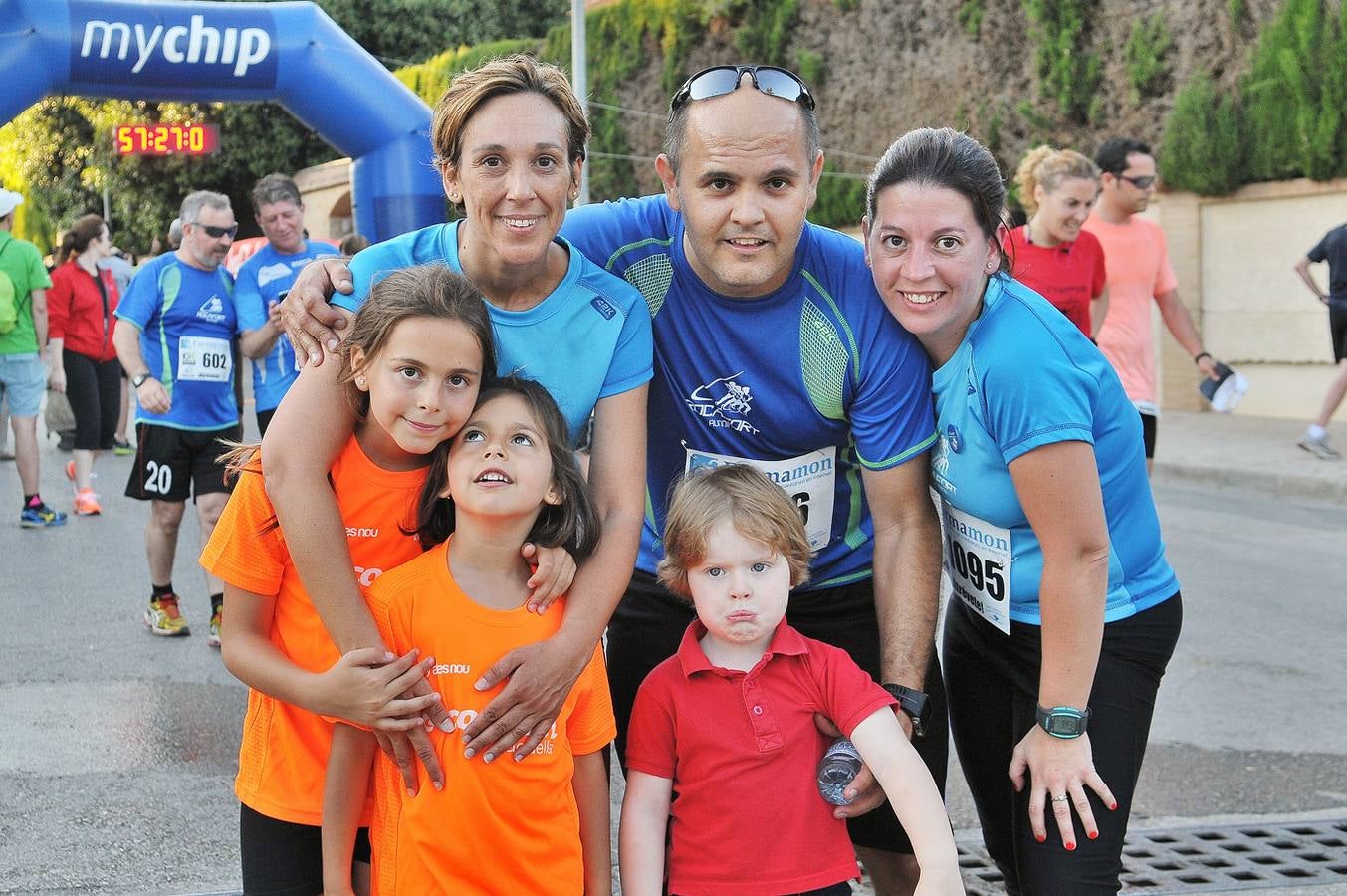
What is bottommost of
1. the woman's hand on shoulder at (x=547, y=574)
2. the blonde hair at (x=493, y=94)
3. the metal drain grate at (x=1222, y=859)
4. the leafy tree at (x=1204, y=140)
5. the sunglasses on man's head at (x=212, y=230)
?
the metal drain grate at (x=1222, y=859)

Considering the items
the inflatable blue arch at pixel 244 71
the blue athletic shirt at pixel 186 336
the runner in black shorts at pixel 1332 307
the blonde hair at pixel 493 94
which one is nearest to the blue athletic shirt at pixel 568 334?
→ the blonde hair at pixel 493 94

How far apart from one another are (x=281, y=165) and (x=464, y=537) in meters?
30.2

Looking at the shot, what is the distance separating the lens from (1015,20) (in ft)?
56.9

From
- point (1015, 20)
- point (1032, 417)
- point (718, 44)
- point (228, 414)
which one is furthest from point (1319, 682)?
point (718, 44)

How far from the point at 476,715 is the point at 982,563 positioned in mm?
1052

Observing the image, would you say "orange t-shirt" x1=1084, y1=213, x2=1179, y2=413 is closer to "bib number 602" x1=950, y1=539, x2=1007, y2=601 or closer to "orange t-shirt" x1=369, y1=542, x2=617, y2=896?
"bib number 602" x1=950, y1=539, x2=1007, y2=601

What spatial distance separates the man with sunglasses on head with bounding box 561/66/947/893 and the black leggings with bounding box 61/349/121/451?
7.78 m

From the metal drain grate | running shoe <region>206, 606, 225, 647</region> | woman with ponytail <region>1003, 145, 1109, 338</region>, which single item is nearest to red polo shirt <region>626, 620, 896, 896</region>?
the metal drain grate

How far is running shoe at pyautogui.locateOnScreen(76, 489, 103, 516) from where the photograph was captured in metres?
→ 9.91

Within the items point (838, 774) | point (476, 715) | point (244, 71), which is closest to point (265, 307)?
point (244, 71)

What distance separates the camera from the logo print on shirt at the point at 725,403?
3.06 m

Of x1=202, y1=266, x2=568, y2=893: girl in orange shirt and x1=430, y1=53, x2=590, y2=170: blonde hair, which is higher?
x1=430, y1=53, x2=590, y2=170: blonde hair

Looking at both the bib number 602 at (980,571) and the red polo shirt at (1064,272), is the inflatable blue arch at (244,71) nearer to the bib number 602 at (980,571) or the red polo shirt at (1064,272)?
the red polo shirt at (1064,272)

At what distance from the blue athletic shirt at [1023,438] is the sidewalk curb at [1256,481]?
8003 mm
